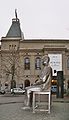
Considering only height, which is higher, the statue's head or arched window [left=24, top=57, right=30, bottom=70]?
the statue's head

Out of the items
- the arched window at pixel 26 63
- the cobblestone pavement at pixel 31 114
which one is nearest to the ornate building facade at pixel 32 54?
the arched window at pixel 26 63

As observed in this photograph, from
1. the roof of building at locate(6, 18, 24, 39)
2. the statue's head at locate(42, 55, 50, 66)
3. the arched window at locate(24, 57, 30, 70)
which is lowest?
the arched window at locate(24, 57, 30, 70)

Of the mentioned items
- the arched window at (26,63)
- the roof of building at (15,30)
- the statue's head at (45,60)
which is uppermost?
the roof of building at (15,30)

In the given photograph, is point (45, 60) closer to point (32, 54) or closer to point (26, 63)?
point (32, 54)

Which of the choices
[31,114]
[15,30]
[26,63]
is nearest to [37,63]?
[26,63]

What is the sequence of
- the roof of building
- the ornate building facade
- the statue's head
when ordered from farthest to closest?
1. the roof of building
2. the ornate building facade
3. the statue's head

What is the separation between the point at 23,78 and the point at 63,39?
47.1ft

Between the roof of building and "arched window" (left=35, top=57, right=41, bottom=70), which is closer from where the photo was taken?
"arched window" (left=35, top=57, right=41, bottom=70)

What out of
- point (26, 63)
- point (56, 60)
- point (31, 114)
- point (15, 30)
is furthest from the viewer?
point (15, 30)

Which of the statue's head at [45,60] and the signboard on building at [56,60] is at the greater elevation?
the statue's head at [45,60]

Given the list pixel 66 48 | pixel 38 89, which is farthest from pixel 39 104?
pixel 66 48

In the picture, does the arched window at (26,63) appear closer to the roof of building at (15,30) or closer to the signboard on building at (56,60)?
the signboard on building at (56,60)

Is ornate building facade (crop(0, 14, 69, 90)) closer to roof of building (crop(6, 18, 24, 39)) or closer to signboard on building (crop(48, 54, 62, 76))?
signboard on building (crop(48, 54, 62, 76))

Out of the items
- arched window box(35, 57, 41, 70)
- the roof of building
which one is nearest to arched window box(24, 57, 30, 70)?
arched window box(35, 57, 41, 70)
